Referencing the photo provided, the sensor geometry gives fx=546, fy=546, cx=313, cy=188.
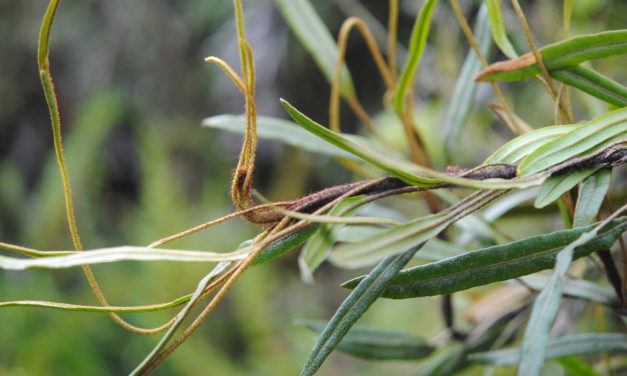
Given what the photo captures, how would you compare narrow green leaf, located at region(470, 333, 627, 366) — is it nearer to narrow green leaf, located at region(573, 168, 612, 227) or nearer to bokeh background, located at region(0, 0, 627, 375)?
narrow green leaf, located at region(573, 168, 612, 227)

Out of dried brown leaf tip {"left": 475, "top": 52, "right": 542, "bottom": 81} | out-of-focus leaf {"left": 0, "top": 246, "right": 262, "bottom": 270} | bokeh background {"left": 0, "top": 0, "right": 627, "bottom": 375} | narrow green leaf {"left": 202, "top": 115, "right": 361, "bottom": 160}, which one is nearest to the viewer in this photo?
out-of-focus leaf {"left": 0, "top": 246, "right": 262, "bottom": 270}

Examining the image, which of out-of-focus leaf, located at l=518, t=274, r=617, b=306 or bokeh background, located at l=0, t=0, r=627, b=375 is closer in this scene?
out-of-focus leaf, located at l=518, t=274, r=617, b=306

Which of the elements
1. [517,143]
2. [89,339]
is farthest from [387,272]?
[89,339]

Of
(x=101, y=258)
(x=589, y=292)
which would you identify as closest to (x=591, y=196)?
(x=589, y=292)

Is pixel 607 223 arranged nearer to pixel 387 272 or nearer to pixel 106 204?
pixel 387 272

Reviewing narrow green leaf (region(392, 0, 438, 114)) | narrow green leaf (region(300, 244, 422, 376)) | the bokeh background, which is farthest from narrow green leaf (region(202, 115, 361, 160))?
the bokeh background
